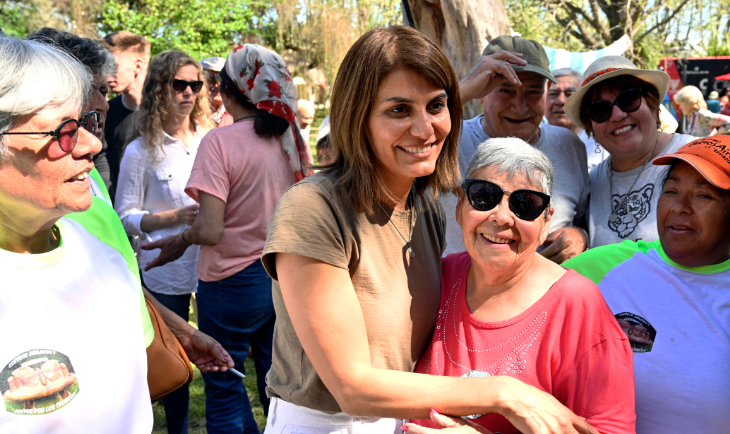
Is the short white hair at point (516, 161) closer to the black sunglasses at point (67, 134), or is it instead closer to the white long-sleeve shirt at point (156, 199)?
the black sunglasses at point (67, 134)

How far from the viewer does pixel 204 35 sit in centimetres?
1908

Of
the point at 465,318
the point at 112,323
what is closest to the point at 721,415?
the point at 465,318

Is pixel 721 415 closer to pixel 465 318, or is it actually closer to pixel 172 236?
pixel 465 318

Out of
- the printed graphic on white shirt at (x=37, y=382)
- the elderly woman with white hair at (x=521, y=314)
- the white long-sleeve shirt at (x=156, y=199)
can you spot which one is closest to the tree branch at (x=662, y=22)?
the white long-sleeve shirt at (x=156, y=199)

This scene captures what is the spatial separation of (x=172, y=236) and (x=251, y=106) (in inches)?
35.1

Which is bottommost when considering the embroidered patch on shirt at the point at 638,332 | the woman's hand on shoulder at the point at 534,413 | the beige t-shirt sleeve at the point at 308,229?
the woman's hand on shoulder at the point at 534,413

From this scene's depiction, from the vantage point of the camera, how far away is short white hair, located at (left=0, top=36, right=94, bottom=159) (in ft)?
4.67

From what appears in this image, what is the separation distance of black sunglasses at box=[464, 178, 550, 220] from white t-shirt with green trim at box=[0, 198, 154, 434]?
1.13 m

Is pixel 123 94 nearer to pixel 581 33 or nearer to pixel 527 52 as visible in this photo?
pixel 527 52

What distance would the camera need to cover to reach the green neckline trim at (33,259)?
58.0 inches

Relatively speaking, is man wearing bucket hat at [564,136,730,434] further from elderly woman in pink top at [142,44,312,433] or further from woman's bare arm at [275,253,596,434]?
elderly woman in pink top at [142,44,312,433]

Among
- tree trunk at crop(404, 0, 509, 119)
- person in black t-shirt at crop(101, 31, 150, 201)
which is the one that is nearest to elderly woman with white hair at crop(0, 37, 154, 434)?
tree trunk at crop(404, 0, 509, 119)

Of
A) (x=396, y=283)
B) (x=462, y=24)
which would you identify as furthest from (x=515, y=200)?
(x=462, y=24)

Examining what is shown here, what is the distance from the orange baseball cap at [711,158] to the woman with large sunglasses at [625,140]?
0.53 m
